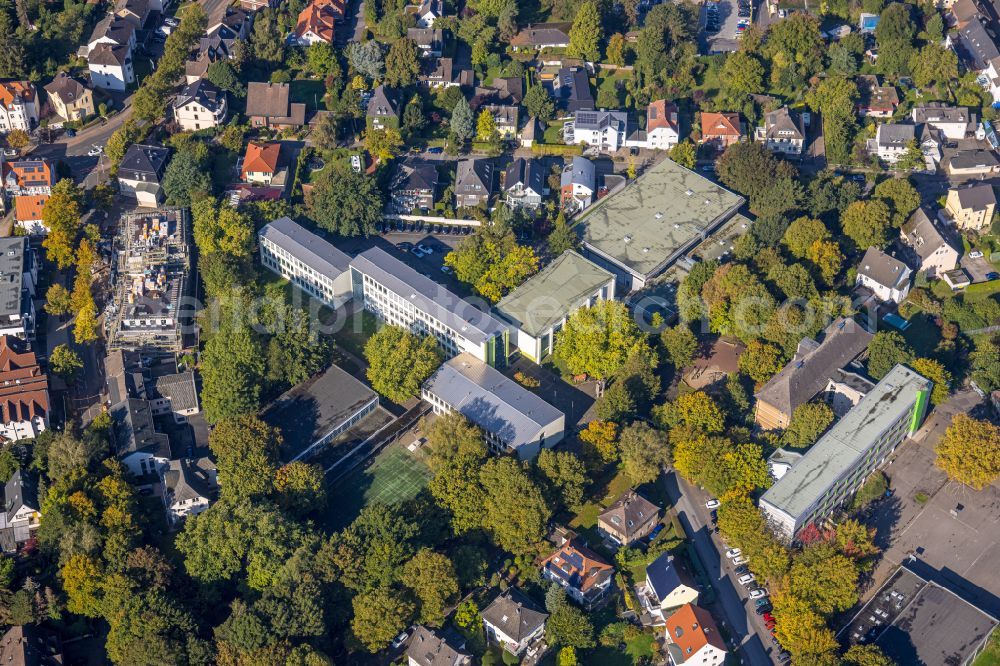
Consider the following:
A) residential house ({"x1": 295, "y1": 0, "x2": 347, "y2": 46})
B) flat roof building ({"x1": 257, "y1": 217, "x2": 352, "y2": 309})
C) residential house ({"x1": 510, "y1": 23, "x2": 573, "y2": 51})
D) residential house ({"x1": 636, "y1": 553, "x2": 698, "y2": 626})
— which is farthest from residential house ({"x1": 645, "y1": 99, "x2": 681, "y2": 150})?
residential house ({"x1": 636, "y1": 553, "x2": 698, "y2": 626})

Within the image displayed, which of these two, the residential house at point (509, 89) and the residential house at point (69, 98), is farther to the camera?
the residential house at point (509, 89)

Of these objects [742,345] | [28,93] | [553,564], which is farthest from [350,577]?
[28,93]

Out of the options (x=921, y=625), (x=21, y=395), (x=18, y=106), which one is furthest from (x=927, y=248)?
(x=18, y=106)

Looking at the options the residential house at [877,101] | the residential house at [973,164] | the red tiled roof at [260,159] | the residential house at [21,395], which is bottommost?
the residential house at [21,395]

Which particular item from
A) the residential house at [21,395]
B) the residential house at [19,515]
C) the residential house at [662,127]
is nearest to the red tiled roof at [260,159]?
the residential house at [21,395]

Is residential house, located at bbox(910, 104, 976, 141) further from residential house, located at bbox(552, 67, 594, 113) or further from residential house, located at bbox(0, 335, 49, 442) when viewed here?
residential house, located at bbox(0, 335, 49, 442)

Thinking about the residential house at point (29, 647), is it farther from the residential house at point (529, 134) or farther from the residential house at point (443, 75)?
the residential house at point (443, 75)

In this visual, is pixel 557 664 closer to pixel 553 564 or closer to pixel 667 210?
pixel 553 564
